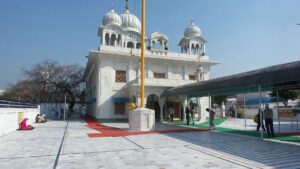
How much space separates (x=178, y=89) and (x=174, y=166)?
14960mm

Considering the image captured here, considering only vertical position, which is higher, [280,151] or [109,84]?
[109,84]

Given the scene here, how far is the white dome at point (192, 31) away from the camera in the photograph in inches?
1331

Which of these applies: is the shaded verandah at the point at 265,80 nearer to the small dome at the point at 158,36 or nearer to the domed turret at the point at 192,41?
the small dome at the point at 158,36

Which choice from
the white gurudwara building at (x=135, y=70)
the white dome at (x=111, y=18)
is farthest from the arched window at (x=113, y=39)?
the white dome at (x=111, y=18)

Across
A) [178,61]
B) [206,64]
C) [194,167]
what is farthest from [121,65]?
[194,167]

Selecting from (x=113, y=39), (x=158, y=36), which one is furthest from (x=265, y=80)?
(x=113, y=39)

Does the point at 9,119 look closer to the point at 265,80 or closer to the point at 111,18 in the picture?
the point at 265,80

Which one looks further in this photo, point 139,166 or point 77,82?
point 77,82

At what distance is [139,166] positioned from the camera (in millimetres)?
6145

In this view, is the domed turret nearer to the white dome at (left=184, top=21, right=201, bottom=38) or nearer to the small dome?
the white dome at (left=184, top=21, right=201, bottom=38)

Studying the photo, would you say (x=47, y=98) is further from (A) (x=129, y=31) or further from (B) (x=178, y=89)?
(B) (x=178, y=89)

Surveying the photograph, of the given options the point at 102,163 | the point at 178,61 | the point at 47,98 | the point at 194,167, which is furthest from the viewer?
the point at 47,98

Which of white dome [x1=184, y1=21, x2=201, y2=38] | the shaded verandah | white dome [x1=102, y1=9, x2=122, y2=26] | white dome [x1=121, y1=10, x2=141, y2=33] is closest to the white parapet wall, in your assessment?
the shaded verandah

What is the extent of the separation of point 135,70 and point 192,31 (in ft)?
39.1
